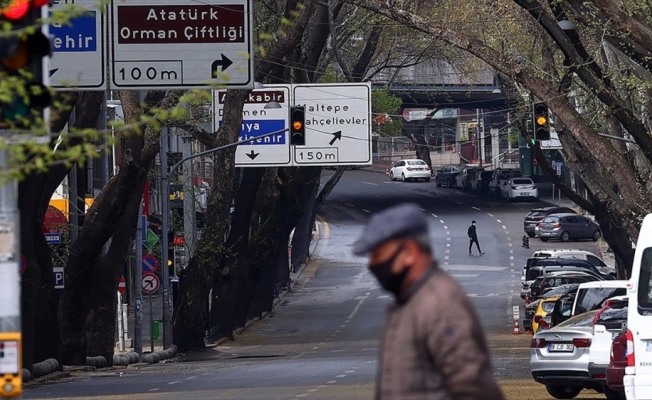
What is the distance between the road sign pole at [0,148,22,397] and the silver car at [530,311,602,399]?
460 inches

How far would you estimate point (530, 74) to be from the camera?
22.5 meters

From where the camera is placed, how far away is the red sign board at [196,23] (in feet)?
54.7

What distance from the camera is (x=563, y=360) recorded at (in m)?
17.6

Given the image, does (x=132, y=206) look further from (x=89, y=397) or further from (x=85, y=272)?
(x=89, y=397)

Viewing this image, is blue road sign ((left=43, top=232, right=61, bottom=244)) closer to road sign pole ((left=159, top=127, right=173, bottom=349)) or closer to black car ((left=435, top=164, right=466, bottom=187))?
road sign pole ((left=159, top=127, right=173, bottom=349))

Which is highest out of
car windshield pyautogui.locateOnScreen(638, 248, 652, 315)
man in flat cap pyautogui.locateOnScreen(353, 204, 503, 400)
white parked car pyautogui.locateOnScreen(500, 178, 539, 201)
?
white parked car pyautogui.locateOnScreen(500, 178, 539, 201)

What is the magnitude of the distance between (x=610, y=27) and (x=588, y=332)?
4.73 meters

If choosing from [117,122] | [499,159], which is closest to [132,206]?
[117,122]

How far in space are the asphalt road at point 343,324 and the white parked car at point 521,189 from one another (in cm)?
A: 79

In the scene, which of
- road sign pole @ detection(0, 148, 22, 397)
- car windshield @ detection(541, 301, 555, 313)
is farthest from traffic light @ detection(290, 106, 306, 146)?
road sign pole @ detection(0, 148, 22, 397)

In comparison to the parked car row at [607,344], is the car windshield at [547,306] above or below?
below

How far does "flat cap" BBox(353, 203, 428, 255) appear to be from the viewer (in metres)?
5.09

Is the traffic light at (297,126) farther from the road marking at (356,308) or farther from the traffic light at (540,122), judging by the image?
the road marking at (356,308)

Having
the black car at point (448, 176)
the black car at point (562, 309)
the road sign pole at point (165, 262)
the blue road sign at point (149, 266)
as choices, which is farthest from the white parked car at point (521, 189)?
the black car at point (562, 309)
